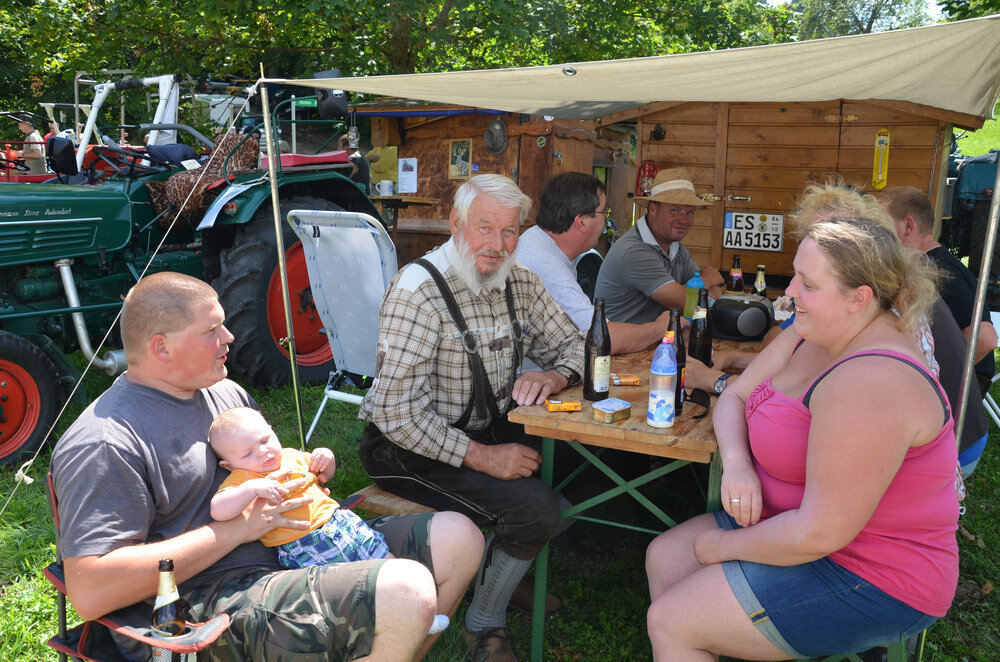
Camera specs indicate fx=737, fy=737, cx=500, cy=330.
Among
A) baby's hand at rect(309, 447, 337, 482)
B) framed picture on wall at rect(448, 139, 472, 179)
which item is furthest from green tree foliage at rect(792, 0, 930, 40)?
baby's hand at rect(309, 447, 337, 482)

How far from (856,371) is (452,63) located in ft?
38.5

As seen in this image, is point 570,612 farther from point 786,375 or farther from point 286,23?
→ point 286,23

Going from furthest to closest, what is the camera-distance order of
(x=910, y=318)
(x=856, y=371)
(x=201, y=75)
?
(x=201, y=75)
(x=910, y=318)
(x=856, y=371)

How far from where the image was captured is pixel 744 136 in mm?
6453

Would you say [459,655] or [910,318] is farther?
[459,655]

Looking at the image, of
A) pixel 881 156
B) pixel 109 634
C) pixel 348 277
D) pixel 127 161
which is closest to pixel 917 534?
pixel 109 634

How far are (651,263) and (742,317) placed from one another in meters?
0.74

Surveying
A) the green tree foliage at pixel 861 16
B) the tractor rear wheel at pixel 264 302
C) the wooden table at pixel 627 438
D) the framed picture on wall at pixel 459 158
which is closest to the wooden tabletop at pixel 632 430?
the wooden table at pixel 627 438

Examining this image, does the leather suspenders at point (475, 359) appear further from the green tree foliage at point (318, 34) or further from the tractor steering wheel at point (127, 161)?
the green tree foliage at point (318, 34)

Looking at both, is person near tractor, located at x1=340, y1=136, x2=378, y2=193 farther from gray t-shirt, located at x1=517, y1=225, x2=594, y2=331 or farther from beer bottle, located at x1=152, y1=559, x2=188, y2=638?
beer bottle, located at x1=152, y1=559, x2=188, y2=638

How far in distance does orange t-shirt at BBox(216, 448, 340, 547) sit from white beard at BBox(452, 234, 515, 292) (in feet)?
2.83

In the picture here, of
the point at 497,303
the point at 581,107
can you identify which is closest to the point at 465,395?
the point at 497,303

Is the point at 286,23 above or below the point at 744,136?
above

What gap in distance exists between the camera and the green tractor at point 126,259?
12.7ft
